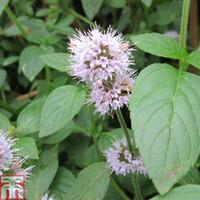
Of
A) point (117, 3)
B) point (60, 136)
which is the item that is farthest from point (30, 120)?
point (117, 3)

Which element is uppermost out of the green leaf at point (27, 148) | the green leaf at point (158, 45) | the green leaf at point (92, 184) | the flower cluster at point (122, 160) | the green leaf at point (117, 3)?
the green leaf at point (158, 45)

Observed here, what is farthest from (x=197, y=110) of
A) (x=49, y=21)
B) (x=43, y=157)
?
(x=49, y=21)

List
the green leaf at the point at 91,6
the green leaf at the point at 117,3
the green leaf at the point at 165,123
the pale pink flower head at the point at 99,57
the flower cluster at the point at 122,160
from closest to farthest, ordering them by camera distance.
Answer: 1. the green leaf at the point at 165,123
2. the pale pink flower head at the point at 99,57
3. the flower cluster at the point at 122,160
4. the green leaf at the point at 91,6
5. the green leaf at the point at 117,3

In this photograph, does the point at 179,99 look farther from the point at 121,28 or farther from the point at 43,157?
the point at 121,28

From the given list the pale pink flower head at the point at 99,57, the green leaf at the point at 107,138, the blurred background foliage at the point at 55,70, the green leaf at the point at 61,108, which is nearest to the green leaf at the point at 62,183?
the blurred background foliage at the point at 55,70

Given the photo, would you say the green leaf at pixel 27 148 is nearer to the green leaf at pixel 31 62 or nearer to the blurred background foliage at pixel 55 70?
the blurred background foliage at pixel 55 70

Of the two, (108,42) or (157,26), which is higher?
(108,42)
